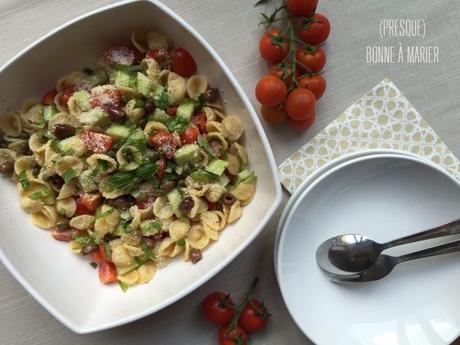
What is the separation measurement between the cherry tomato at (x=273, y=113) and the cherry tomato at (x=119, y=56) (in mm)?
442

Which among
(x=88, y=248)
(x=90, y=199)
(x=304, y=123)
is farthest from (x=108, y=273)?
(x=304, y=123)

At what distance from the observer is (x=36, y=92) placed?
4.78 feet

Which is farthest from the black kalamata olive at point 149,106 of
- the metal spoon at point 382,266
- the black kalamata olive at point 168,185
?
the metal spoon at point 382,266

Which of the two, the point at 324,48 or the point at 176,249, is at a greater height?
the point at 324,48

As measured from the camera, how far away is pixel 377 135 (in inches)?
60.7

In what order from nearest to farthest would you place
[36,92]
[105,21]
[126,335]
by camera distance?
[105,21]
[36,92]
[126,335]

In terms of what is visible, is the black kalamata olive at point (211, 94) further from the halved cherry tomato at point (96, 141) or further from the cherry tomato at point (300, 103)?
the halved cherry tomato at point (96, 141)

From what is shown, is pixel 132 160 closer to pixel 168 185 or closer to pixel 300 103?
pixel 168 185

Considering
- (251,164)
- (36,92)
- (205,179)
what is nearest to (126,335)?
(205,179)

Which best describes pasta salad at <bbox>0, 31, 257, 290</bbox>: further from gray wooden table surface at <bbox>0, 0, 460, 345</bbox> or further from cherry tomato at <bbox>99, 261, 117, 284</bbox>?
gray wooden table surface at <bbox>0, 0, 460, 345</bbox>

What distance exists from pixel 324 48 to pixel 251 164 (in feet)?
1.57

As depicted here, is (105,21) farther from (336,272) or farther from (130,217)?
(336,272)

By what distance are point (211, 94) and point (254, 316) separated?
0.74 metres

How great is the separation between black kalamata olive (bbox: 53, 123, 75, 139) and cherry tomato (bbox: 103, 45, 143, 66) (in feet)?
0.78
